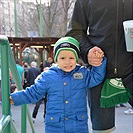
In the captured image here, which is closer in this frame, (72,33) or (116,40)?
(116,40)

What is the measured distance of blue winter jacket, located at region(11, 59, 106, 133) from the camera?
1803 mm

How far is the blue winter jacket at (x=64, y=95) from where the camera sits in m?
1.80

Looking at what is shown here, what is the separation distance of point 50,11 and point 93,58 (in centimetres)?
1852

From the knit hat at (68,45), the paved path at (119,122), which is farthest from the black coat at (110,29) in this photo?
the paved path at (119,122)

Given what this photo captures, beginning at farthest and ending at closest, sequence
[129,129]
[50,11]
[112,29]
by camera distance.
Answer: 1. [50,11]
2. [129,129]
3. [112,29]

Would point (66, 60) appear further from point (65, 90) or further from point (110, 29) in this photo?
point (110, 29)

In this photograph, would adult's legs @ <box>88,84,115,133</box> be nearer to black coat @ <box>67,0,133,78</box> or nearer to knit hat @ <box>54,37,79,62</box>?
black coat @ <box>67,0,133,78</box>

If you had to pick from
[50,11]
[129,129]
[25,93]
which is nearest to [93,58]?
[25,93]

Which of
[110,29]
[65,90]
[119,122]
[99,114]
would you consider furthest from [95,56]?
[119,122]

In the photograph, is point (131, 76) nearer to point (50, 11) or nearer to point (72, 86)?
point (72, 86)

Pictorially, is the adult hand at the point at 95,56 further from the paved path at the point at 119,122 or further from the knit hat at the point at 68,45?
the paved path at the point at 119,122

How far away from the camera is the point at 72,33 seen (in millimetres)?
1900

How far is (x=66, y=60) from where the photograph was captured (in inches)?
71.2

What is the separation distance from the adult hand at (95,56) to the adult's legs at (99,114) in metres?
0.18
